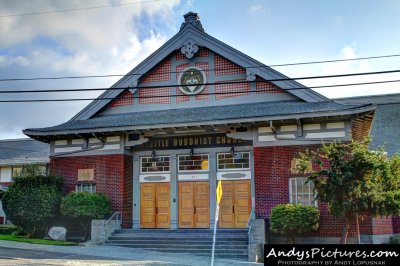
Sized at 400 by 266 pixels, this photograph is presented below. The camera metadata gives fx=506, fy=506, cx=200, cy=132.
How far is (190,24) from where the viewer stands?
936 inches

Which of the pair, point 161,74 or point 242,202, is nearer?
point 242,202

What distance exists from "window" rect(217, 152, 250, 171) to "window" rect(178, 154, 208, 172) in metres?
0.67

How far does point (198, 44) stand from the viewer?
23.5 metres

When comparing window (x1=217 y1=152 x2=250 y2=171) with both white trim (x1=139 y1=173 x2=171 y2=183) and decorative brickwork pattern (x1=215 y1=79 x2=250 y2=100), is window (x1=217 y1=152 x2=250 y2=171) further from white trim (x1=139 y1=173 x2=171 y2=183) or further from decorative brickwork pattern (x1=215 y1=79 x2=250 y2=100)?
decorative brickwork pattern (x1=215 y1=79 x2=250 y2=100)

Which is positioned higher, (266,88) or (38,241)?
(266,88)

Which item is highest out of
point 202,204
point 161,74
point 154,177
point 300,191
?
point 161,74

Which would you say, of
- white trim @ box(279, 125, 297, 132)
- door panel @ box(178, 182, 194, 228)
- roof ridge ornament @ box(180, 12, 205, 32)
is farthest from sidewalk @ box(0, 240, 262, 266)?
roof ridge ornament @ box(180, 12, 205, 32)

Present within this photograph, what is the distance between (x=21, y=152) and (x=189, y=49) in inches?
798

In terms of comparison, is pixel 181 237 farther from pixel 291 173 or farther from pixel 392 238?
pixel 392 238

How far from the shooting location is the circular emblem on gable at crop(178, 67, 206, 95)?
23.4m

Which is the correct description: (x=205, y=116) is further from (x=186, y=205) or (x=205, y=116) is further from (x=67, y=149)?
(x=67, y=149)

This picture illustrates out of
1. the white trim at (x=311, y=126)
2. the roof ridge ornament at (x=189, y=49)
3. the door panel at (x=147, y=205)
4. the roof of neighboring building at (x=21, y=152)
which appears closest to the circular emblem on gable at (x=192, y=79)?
the roof ridge ornament at (x=189, y=49)

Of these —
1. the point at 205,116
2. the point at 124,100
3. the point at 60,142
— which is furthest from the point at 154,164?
the point at 60,142

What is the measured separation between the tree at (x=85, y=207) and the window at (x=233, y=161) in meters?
5.33
